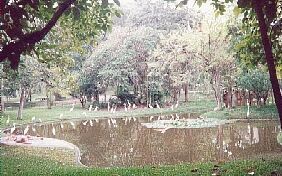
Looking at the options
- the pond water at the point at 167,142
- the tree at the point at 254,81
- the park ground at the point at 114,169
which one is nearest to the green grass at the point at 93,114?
the park ground at the point at 114,169

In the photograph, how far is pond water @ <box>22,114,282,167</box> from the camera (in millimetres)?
15672

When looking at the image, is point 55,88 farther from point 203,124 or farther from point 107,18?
point 107,18

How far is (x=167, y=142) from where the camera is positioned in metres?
19.9

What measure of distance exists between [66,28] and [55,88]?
23.9 m

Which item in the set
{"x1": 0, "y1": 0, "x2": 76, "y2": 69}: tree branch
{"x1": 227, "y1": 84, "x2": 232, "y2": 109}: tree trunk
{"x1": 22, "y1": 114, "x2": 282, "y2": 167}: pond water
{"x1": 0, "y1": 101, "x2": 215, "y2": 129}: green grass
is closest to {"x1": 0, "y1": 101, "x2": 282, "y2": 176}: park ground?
{"x1": 0, "y1": 101, "x2": 215, "y2": 129}: green grass

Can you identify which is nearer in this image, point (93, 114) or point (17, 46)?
point (17, 46)

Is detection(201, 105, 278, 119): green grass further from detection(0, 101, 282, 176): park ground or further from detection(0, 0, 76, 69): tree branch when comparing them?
detection(0, 0, 76, 69): tree branch

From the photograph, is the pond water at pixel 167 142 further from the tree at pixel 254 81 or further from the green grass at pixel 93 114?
the green grass at pixel 93 114

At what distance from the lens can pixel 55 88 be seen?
33000mm

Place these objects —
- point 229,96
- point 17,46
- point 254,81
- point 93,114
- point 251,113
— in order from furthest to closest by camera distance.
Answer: point 229,96
point 93,114
point 254,81
point 251,113
point 17,46

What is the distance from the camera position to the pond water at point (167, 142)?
51.4 feet

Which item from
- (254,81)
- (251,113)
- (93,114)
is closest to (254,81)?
(254,81)

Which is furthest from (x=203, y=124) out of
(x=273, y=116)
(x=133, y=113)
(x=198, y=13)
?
(x=198, y=13)

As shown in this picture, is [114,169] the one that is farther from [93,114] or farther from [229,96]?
[229,96]
